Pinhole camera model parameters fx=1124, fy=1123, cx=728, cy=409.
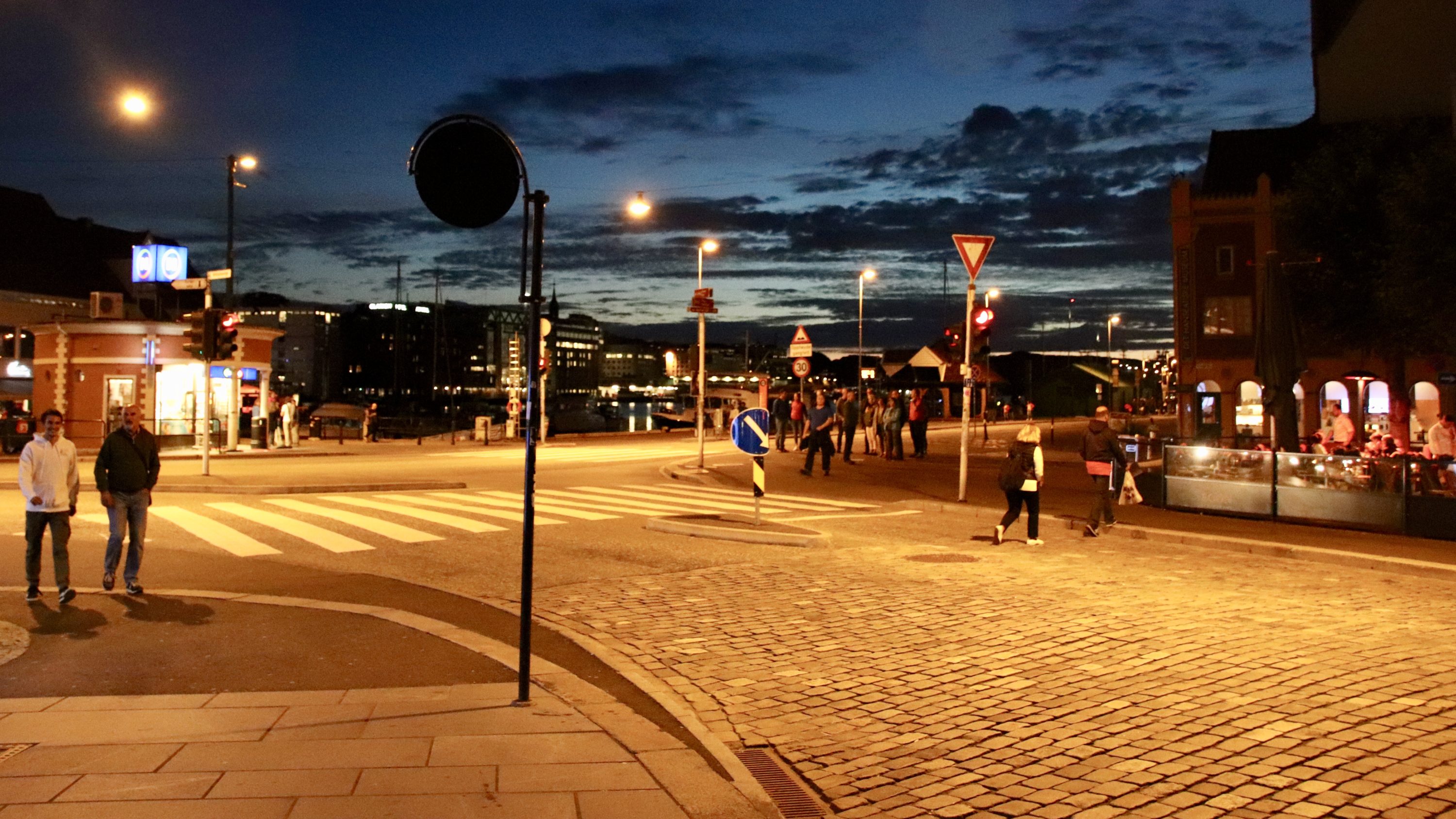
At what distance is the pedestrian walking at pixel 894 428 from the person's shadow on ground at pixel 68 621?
22.9m

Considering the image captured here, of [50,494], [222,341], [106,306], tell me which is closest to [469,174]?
[50,494]

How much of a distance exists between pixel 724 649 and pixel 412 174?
3.90m

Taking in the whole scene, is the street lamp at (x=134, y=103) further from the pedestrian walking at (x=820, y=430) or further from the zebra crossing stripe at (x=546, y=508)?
the pedestrian walking at (x=820, y=430)

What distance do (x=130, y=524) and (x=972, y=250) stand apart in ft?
39.7

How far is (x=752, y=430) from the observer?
49.0 ft

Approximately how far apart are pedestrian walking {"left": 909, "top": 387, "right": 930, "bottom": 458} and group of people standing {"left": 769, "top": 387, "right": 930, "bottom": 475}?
0.02 m

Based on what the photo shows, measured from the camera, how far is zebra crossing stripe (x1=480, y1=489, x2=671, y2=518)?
1767 cm

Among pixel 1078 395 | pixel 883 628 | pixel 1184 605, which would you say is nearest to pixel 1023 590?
pixel 1184 605

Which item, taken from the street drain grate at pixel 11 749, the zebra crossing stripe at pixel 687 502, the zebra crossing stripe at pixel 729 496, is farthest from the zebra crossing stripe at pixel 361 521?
the street drain grate at pixel 11 749

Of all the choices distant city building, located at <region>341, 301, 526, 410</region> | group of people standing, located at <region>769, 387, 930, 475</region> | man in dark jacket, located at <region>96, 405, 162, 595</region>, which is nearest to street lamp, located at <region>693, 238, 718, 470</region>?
group of people standing, located at <region>769, 387, 930, 475</region>

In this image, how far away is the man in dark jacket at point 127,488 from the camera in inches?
393

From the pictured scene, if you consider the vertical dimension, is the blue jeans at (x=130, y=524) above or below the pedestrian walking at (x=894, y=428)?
below

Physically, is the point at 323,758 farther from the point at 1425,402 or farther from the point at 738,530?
the point at 1425,402

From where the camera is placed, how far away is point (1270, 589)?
10.6 metres
